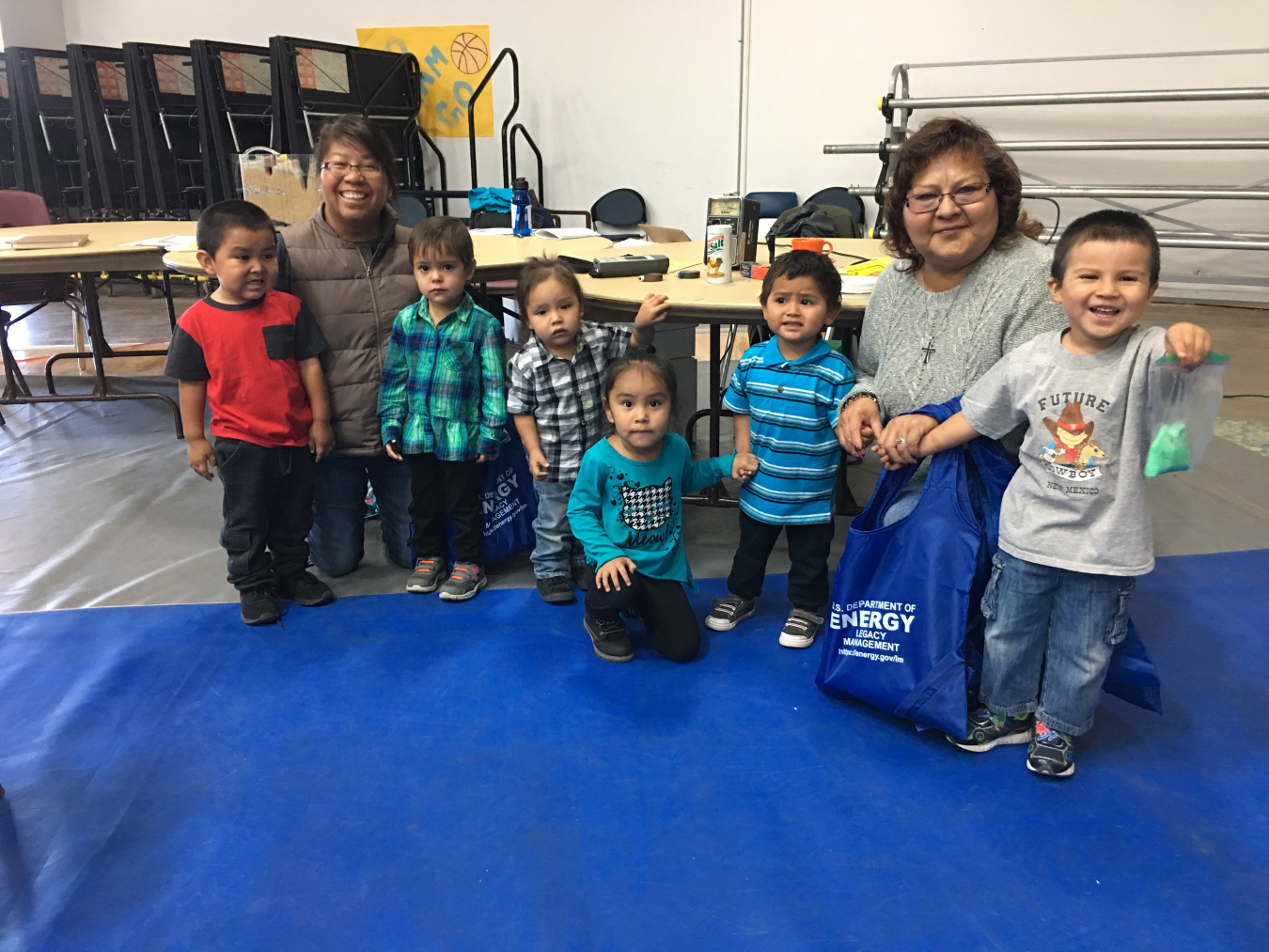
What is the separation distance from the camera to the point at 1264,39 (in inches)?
204

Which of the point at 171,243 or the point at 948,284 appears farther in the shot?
the point at 171,243

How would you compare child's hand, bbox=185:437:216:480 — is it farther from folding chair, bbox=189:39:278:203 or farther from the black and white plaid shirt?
folding chair, bbox=189:39:278:203

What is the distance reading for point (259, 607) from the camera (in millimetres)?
2059

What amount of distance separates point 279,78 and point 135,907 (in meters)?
5.69

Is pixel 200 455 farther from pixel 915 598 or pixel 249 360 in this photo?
pixel 915 598

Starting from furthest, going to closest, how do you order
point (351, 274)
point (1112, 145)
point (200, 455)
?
1. point (1112, 145)
2. point (351, 274)
3. point (200, 455)

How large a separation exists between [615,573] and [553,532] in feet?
1.25

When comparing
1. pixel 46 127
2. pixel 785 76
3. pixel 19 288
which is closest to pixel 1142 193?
pixel 785 76

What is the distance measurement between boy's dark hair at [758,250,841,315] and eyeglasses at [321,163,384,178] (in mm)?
989

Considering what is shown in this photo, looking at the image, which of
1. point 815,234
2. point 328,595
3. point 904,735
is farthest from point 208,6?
point 904,735

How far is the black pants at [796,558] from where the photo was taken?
1.94 meters

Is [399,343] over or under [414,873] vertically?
over

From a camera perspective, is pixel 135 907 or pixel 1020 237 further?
pixel 1020 237

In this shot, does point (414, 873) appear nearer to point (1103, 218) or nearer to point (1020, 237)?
point (1103, 218)
